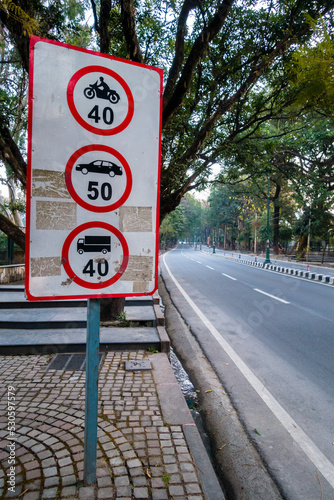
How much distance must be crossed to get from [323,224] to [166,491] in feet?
99.4

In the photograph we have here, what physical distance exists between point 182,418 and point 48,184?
2.30 m

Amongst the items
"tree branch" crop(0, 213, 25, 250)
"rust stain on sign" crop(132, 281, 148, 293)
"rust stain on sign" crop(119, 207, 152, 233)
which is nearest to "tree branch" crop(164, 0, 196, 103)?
"tree branch" crop(0, 213, 25, 250)

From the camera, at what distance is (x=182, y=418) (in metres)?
2.87

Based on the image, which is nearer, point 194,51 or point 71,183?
point 71,183

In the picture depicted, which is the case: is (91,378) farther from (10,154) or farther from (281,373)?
(10,154)

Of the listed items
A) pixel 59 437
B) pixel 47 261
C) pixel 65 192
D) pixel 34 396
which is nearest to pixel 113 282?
pixel 47 261

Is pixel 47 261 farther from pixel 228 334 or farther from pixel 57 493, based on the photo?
pixel 228 334

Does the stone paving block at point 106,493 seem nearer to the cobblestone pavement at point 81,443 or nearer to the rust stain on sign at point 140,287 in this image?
the cobblestone pavement at point 81,443

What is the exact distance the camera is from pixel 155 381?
3600 millimetres

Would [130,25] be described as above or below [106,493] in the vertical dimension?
above

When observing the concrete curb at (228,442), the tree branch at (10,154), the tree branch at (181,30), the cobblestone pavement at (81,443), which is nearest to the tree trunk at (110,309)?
the concrete curb at (228,442)

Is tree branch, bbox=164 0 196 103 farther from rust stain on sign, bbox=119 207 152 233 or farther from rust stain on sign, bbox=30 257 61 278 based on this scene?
rust stain on sign, bbox=30 257 61 278

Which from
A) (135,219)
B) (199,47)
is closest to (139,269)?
(135,219)

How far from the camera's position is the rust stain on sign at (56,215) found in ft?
5.96
